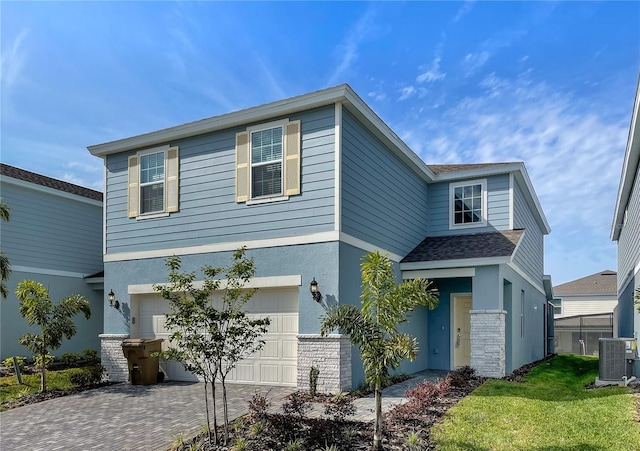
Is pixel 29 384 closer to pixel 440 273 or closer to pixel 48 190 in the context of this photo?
pixel 48 190

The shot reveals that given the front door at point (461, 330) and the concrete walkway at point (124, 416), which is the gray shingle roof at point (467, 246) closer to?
the front door at point (461, 330)

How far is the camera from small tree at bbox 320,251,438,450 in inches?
238

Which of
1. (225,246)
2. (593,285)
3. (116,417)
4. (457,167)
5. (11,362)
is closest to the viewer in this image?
(116,417)

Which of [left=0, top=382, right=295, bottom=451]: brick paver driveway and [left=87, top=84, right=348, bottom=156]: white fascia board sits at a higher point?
[left=87, top=84, right=348, bottom=156]: white fascia board

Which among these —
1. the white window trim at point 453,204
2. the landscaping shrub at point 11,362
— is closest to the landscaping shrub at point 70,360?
the landscaping shrub at point 11,362

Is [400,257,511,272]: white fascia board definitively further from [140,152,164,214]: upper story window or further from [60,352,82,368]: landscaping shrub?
[60,352,82,368]: landscaping shrub

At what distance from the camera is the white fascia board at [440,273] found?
12352 mm

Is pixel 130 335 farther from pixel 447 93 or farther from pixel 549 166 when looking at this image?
pixel 549 166

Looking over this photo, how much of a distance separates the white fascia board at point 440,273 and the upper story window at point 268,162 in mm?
4333

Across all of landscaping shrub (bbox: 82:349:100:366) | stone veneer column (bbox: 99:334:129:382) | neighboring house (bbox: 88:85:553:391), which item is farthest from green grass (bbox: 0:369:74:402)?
landscaping shrub (bbox: 82:349:100:366)

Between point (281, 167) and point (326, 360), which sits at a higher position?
point (281, 167)

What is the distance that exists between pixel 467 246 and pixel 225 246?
20.6ft

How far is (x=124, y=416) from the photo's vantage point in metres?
8.50

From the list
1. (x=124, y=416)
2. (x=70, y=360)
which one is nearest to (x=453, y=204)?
(x=124, y=416)
